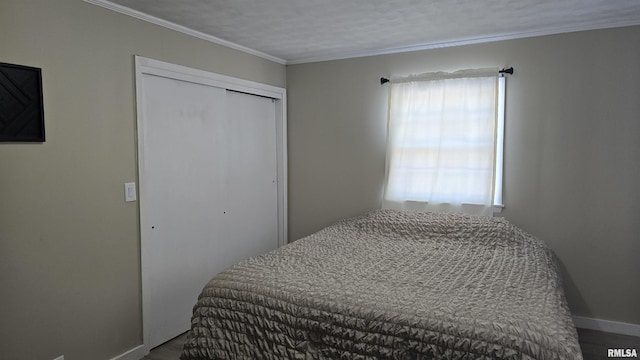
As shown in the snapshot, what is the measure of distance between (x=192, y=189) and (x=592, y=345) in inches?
124

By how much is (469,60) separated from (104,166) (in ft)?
9.57

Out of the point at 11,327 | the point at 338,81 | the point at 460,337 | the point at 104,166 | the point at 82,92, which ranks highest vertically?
the point at 338,81

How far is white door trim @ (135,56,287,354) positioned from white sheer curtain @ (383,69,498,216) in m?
1.13

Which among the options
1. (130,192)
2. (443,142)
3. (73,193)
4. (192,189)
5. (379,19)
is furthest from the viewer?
(443,142)

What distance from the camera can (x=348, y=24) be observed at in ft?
9.86

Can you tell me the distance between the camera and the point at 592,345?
2.92m

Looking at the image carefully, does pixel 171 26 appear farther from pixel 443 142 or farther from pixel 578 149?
pixel 578 149

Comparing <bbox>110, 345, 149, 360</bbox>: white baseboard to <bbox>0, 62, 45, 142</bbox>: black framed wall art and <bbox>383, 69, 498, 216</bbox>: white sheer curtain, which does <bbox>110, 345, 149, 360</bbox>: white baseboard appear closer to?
<bbox>0, 62, 45, 142</bbox>: black framed wall art

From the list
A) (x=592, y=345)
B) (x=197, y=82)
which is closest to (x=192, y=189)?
(x=197, y=82)

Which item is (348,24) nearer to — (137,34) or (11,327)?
(137,34)

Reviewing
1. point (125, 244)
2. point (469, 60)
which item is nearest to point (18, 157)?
point (125, 244)

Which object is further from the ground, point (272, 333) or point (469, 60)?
point (469, 60)

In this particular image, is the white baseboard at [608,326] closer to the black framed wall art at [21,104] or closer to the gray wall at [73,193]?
the gray wall at [73,193]

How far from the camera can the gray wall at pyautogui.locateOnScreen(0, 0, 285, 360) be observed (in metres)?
2.12
